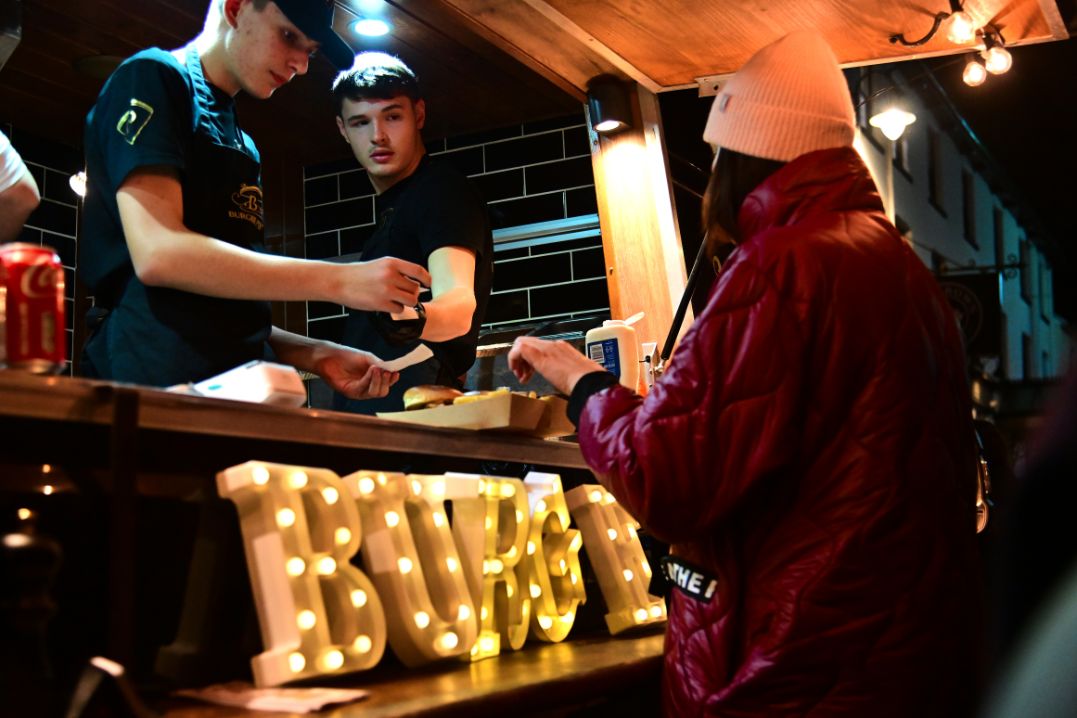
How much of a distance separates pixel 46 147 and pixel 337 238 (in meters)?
1.45

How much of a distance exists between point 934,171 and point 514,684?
18.7 meters

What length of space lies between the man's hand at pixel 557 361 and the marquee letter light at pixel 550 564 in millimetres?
386

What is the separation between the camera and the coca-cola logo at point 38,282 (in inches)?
65.3

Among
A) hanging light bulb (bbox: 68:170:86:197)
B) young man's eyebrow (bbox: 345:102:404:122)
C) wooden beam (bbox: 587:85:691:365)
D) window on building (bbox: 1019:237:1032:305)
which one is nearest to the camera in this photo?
young man's eyebrow (bbox: 345:102:404:122)

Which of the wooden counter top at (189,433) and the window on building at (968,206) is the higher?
the window on building at (968,206)

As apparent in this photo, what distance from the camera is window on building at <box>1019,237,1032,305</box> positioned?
2697cm

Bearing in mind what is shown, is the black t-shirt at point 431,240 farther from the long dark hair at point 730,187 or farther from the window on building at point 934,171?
the window on building at point 934,171

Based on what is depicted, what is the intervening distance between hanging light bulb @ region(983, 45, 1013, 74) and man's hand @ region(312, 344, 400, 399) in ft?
8.44

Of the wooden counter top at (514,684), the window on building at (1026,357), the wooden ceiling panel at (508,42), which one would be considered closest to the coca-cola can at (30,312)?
the wooden counter top at (514,684)

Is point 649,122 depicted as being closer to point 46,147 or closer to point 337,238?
point 337,238

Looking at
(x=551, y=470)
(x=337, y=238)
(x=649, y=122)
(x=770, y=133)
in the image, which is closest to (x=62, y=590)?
(x=770, y=133)

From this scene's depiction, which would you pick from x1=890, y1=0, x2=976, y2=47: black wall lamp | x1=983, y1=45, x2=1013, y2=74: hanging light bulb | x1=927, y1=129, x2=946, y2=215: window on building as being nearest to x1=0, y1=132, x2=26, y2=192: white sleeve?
x1=890, y1=0, x2=976, y2=47: black wall lamp

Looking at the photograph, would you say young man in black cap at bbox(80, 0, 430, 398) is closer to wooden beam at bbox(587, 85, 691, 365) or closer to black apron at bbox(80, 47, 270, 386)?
black apron at bbox(80, 47, 270, 386)

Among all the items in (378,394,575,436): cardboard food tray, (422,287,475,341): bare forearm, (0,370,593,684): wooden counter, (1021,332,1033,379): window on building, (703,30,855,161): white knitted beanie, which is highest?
(1021,332,1033,379): window on building
